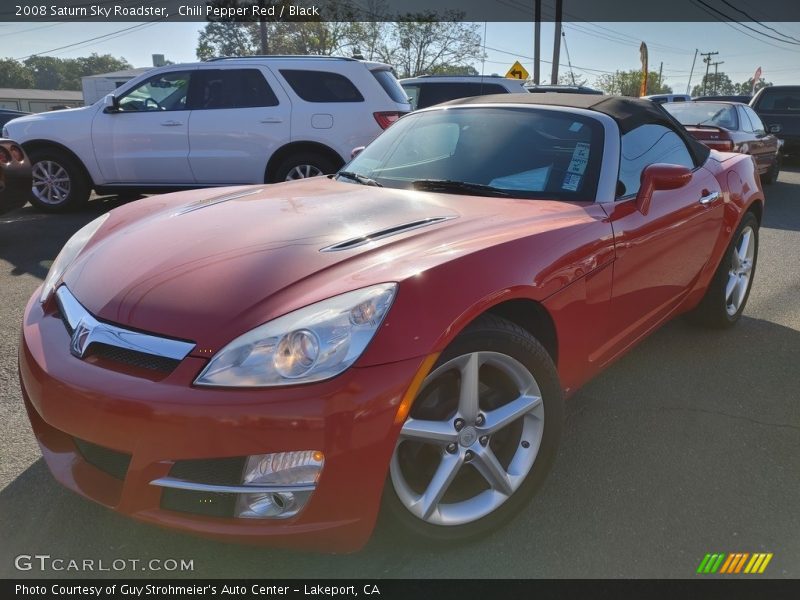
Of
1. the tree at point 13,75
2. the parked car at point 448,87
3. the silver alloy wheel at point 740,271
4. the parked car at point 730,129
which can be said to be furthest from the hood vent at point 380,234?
the tree at point 13,75

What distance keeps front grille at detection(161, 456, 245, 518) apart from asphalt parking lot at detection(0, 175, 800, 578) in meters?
0.37

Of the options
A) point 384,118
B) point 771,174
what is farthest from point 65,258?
point 771,174

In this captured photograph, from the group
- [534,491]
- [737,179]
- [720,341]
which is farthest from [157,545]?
[737,179]

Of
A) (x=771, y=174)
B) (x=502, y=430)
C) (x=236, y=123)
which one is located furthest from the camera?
(x=771, y=174)

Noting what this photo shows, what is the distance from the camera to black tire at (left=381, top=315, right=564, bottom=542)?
1896 mm

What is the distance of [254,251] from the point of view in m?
2.10

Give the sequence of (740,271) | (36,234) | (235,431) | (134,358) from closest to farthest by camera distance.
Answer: (235,431) < (134,358) < (740,271) < (36,234)

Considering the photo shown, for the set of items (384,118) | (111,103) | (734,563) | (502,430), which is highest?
(111,103)

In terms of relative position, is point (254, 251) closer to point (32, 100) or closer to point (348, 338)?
point (348, 338)

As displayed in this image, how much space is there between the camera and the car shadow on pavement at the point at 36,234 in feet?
17.6

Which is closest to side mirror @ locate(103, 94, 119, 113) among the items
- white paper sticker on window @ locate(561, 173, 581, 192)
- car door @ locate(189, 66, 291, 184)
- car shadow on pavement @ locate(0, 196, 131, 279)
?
car door @ locate(189, 66, 291, 184)

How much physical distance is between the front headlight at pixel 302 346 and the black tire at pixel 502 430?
0.28 meters
